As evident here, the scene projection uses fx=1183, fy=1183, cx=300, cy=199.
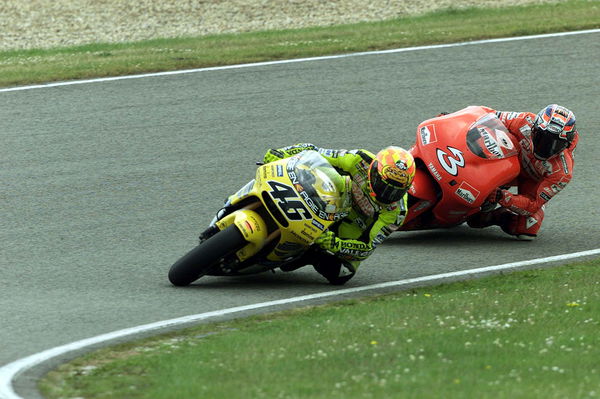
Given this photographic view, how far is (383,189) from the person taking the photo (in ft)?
31.9

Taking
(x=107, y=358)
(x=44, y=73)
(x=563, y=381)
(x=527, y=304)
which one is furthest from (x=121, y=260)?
(x=44, y=73)

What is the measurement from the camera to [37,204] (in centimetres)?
1180

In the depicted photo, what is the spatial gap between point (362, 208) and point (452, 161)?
159 cm

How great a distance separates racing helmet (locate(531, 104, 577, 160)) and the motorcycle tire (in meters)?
3.34

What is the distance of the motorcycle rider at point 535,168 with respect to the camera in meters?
11.2

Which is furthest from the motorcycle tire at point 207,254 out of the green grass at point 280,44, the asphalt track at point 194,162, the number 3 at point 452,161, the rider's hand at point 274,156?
the green grass at point 280,44

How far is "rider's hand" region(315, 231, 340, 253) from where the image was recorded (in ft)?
31.9

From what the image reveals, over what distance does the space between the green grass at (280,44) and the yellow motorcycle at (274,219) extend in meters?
6.63

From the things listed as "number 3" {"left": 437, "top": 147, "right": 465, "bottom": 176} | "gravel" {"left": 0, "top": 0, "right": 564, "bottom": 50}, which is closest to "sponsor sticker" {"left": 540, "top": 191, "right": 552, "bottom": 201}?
"number 3" {"left": 437, "top": 147, "right": 465, "bottom": 176}

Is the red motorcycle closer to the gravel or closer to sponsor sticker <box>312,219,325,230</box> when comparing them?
sponsor sticker <box>312,219,325,230</box>

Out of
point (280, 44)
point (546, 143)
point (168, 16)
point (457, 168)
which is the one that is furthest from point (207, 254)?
point (168, 16)

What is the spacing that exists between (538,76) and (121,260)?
25.8 feet

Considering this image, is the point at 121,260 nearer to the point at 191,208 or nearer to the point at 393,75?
the point at 191,208

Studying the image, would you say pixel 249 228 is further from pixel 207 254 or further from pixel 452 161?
pixel 452 161
